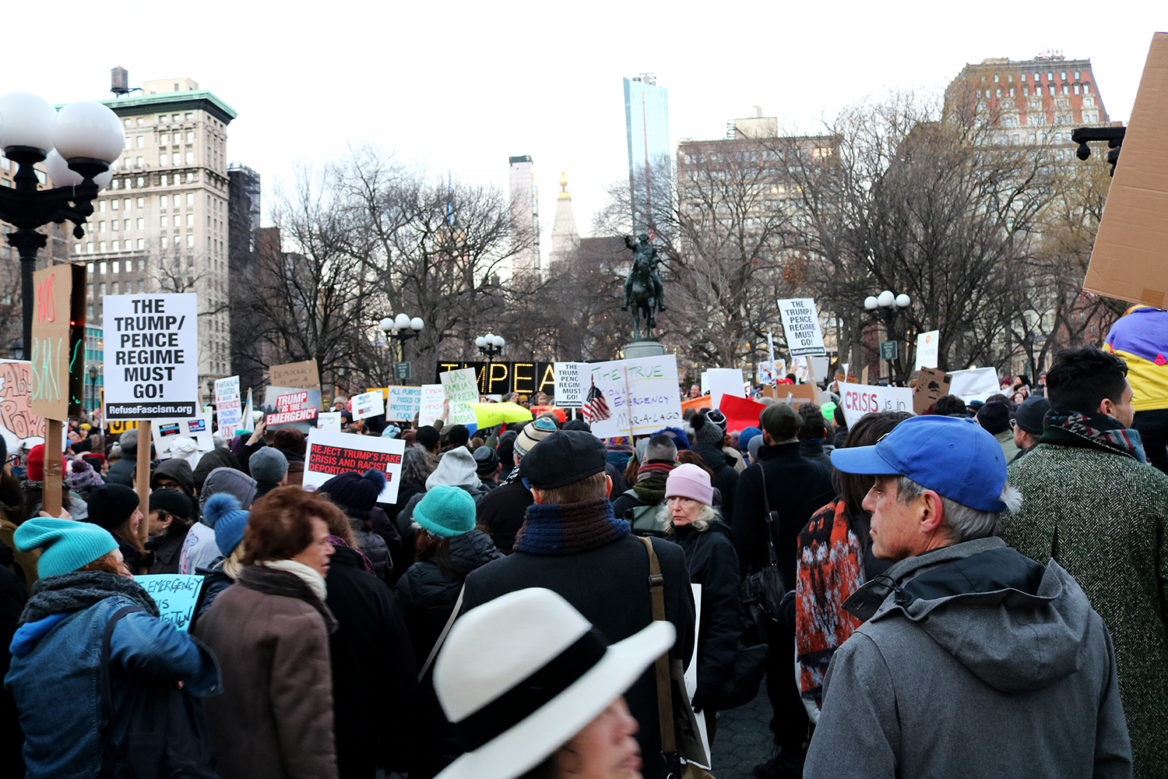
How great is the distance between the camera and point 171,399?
6434 mm

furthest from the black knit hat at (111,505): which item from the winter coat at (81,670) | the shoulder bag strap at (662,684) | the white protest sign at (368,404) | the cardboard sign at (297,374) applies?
the white protest sign at (368,404)

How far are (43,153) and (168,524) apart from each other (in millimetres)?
3566

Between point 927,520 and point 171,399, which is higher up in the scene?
point 171,399

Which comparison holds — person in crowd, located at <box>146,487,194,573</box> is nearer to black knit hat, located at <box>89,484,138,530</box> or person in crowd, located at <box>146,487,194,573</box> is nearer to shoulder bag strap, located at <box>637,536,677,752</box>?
black knit hat, located at <box>89,484,138,530</box>

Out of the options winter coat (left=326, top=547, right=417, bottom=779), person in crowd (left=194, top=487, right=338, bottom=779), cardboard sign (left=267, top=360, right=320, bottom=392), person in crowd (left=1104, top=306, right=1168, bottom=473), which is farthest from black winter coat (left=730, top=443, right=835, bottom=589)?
cardboard sign (left=267, top=360, right=320, bottom=392)

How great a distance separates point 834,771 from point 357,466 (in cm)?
574

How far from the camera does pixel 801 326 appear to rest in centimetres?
1497

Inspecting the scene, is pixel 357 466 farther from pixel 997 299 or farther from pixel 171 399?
pixel 997 299

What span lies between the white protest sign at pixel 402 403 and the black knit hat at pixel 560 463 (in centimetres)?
1211

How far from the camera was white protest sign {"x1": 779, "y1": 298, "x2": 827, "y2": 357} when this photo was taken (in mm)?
14867

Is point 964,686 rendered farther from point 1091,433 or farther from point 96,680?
point 96,680

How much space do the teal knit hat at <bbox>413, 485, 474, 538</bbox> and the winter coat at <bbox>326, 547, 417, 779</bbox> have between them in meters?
0.57

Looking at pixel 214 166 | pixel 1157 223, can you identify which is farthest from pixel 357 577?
pixel 214 166

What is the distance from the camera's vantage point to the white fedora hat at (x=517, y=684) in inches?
51.8
